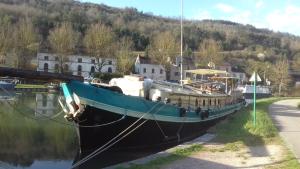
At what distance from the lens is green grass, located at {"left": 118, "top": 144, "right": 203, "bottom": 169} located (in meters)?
14.4

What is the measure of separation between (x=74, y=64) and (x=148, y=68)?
56.0 ft

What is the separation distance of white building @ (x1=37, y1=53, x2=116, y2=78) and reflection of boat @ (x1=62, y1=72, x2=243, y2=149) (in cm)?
6146

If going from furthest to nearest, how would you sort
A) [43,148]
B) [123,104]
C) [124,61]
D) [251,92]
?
[124,61]
[251,92]
[43,148]
[123,104]

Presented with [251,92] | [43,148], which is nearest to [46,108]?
[43,148]

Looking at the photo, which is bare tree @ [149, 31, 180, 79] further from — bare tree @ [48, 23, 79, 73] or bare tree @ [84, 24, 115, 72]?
bare tree @ [48, 23, 79, 73]

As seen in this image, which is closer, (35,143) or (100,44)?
(35,143)

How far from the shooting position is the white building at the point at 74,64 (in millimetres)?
85225

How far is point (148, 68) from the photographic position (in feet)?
334

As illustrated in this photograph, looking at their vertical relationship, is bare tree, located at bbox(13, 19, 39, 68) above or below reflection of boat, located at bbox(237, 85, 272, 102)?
above

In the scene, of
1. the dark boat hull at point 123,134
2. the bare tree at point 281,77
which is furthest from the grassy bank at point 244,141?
the bare tree at point 281,77

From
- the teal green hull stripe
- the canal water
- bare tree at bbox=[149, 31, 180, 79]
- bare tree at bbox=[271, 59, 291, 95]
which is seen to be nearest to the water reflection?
the canal water

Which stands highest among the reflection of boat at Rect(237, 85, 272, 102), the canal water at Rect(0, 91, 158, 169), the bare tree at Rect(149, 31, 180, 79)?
the bare tree at Rect(149, 31, 180, 79)

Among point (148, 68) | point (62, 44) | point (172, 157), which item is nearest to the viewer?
point (172, 157)

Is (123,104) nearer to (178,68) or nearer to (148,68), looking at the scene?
(178,68)
